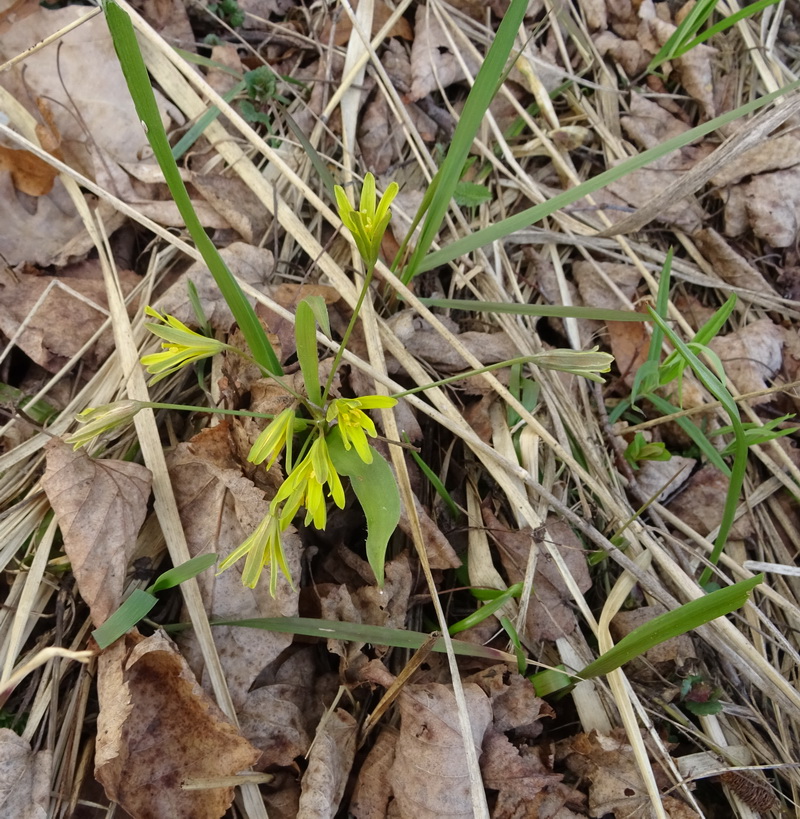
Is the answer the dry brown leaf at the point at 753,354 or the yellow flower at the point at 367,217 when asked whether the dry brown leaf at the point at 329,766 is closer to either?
the yellow flower at the point at 367,217

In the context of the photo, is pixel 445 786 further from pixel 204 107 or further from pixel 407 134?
pixel 204 107

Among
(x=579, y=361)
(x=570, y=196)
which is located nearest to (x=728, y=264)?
(x=570, y=196)

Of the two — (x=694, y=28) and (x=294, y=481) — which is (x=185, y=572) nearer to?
(x=294, y=481)

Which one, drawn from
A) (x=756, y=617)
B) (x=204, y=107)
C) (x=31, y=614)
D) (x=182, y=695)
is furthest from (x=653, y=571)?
(x=204, y=107)

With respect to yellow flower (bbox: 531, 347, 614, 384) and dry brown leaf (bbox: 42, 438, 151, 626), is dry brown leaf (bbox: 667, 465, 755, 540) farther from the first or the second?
dry brown leaf (bbox: 42, 438, 151, 626)

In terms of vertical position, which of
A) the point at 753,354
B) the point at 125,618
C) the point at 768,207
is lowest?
the point at 753,354

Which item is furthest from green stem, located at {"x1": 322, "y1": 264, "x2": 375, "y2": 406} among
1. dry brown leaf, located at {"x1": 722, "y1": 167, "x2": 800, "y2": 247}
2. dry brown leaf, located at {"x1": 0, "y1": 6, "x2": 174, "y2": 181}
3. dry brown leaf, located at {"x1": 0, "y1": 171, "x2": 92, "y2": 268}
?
dry brown leaf, located at {"x1": 722, "y1": 167, "x2": 800, "y2": 247}
